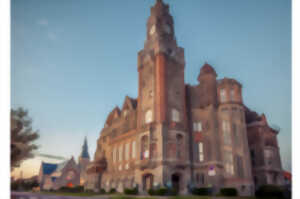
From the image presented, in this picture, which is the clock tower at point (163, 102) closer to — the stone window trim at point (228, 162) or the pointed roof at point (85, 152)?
the stone window trim at point (228, 162)

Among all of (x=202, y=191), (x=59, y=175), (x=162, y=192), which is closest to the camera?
(x=162, y=192)

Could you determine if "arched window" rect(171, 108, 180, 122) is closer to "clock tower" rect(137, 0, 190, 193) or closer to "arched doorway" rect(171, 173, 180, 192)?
"clock tower" rect(137, 0, 190, 193)

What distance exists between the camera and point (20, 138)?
26938 mm

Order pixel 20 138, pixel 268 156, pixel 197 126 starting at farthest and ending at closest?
pixel 268 156 < pixel 197 126 < pixel 20 138

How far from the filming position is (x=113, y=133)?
57.5m

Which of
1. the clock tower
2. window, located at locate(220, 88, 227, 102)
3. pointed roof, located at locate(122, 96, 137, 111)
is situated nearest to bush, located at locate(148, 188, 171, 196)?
the clock tower

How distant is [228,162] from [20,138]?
94.0 feet

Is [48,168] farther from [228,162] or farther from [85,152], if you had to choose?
[228,162]

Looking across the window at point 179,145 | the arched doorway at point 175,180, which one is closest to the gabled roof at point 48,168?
the arched doorway at point 175,180

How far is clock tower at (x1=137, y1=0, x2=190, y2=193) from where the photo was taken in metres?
37.2

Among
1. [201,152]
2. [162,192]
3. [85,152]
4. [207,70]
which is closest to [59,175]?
[85,152]

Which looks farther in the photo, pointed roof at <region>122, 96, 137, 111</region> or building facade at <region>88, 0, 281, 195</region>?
pointed roof at <region>122, 96, 137, 111</region>

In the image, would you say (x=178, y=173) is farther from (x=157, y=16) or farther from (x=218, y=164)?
(x=157, y=16)
